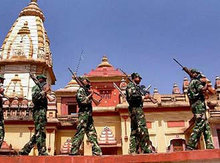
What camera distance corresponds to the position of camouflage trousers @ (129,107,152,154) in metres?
9.83

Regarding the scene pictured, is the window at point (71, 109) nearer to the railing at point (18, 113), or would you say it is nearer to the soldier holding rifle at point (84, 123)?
the railing at point (18, 113)

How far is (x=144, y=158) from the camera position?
8930 mm

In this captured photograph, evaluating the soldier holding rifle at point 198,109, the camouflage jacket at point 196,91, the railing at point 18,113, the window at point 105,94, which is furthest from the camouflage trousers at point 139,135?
the window at point 105,94

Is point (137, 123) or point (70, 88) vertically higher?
point (70, 88)

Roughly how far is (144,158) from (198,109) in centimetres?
234

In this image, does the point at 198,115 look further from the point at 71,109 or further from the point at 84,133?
the point at 71,109

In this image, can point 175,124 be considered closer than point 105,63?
Yes

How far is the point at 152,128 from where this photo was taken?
2411cm

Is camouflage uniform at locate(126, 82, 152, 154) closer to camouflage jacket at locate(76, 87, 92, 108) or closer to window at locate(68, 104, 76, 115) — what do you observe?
camouflage jacket at locate(76, 87, 92, 108)

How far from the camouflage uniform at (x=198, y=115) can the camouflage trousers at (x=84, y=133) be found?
2725 millimetres

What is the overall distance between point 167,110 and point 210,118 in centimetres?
319

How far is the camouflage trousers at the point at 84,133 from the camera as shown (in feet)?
31.9

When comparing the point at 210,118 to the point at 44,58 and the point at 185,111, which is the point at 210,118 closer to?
the point at 185,111

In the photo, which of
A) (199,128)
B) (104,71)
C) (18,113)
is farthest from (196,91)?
(104,71)
